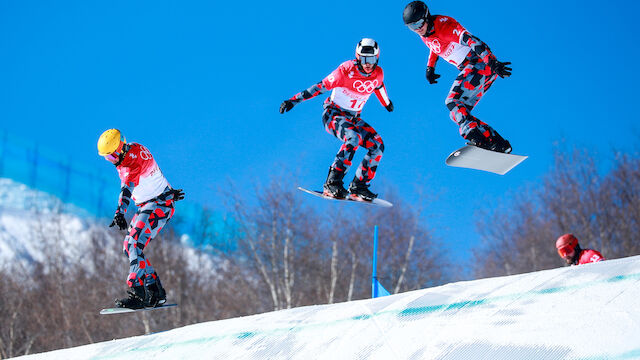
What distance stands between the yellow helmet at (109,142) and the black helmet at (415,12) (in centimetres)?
337

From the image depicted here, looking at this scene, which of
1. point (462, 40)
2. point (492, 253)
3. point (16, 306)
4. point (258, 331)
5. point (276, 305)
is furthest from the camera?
point (492, 253)

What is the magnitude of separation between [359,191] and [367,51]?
1.60 m

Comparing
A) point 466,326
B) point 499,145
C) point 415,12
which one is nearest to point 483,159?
point 499,145

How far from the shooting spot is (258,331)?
5.33m

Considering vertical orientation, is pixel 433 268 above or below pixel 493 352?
above

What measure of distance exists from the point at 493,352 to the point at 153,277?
183 inches

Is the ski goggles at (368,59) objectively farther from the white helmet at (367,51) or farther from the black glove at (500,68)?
the black glove at (500,68)

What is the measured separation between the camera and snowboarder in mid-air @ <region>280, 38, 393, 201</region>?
778cm

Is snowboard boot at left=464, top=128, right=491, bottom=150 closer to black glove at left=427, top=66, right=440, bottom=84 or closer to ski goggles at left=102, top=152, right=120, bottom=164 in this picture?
black glove at left=427, top=66, right=440, bottom=84

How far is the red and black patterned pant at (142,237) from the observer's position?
7434 millimetres

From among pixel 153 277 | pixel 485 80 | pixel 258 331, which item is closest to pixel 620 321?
pixel 258 331

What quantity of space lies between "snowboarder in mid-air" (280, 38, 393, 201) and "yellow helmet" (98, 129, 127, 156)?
6.23ft

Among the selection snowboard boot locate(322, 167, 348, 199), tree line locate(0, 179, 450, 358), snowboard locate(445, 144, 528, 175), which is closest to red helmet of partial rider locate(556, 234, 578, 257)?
snowboard locate(445, 144, 528, 175)

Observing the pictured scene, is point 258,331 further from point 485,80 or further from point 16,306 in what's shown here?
point 16,306
